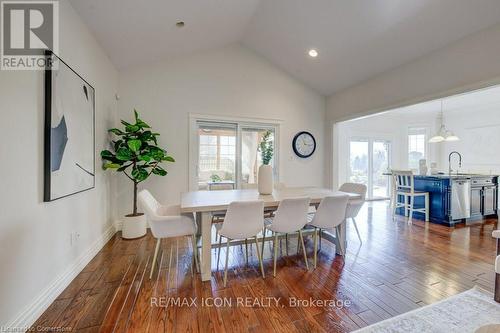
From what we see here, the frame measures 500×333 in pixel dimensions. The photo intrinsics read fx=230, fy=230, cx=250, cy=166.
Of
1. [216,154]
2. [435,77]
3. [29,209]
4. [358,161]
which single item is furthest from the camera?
[358,161]

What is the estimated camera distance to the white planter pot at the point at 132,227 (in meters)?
3.38

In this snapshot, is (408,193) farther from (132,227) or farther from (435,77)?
(132,227)

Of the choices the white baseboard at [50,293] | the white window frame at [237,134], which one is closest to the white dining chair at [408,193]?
the white window frame at [237,134]

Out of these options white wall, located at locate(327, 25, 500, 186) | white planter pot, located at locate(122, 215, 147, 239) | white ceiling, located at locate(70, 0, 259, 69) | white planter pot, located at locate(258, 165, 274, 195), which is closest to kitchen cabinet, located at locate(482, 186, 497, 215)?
white wall, located at locate(327, 25, 500, 186)

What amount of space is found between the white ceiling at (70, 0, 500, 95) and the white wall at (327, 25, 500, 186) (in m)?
0.12

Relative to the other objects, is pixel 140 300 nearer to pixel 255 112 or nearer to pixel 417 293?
pixel 417 293

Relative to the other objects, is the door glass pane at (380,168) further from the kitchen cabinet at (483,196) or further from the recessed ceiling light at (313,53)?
the recessed ceiling light at (313,53)

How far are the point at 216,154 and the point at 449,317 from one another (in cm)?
377

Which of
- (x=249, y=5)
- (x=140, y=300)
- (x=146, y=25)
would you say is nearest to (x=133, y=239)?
(x=140, y=300)

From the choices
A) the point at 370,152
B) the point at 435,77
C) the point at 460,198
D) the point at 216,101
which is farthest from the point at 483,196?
the point at 216,101

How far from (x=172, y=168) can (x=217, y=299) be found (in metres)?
2.69

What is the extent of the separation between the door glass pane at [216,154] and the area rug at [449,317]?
10.4 ft

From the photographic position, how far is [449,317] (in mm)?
1749

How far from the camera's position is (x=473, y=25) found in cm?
263
